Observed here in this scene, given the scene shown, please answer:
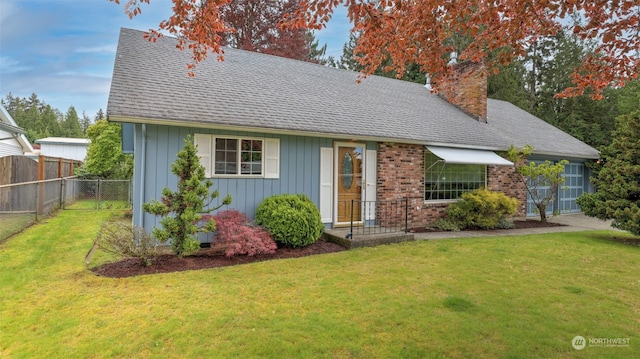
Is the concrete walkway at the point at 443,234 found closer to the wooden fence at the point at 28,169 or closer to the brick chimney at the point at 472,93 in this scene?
the brick chimney at the point at 472,93

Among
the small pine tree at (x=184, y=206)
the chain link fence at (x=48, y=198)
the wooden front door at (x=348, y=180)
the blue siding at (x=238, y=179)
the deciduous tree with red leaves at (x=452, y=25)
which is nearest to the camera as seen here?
the deciduous tree with red leaves at (x=452, y=25)

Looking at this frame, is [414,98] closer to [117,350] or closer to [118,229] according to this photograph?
[118,229]

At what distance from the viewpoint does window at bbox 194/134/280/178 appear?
842 centimetres

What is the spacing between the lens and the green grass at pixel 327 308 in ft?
12.0

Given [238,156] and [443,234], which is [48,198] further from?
[443,234]

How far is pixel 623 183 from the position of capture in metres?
10.0

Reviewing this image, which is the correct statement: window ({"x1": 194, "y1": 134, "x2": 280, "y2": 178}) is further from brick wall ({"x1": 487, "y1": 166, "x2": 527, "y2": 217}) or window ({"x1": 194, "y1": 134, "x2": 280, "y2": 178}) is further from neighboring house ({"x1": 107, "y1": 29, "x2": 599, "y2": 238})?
brick wall ({"x1": 487, "y1": 166, "x2": 527, "y2": 217})

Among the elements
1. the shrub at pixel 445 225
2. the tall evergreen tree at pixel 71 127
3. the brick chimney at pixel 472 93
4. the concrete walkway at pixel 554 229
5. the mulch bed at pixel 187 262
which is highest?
the tall evergreen tree at pixel 71 127

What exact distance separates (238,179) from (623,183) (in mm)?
11306

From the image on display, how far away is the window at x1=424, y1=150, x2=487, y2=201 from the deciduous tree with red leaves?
248 inches

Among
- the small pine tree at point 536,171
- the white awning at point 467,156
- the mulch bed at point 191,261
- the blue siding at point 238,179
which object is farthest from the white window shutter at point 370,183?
the small pine tree at point 536,171

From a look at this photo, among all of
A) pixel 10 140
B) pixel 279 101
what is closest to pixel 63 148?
pixel 10 140

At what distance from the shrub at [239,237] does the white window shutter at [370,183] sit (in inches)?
156

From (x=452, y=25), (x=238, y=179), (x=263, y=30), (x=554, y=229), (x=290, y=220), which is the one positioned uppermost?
(x=263, y=30)
